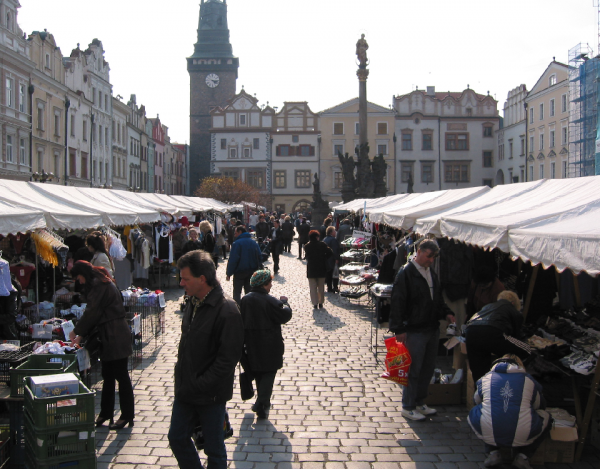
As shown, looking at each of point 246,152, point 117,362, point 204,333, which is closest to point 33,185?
point 117,362

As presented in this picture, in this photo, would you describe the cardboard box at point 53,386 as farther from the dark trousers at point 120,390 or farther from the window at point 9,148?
the window at point 9,148

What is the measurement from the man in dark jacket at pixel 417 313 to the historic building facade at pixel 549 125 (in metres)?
39.5

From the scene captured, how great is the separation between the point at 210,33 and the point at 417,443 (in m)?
80.2

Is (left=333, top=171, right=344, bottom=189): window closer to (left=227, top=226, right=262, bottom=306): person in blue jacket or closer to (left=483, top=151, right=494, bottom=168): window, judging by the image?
(left=483, top=151, right=494, bottom=168): window

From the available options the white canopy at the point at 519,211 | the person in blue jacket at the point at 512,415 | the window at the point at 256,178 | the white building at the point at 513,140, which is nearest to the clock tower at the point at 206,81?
the window at the point at 256,178

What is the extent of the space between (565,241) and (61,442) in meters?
3.92

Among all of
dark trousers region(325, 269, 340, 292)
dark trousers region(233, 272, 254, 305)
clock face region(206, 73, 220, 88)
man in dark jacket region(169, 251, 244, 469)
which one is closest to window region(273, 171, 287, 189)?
clock face region(206, 73, 220, 88)

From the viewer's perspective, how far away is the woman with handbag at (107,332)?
545 centimetres

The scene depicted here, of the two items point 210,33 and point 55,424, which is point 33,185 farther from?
point 210,33

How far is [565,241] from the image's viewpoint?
4387 millimetres

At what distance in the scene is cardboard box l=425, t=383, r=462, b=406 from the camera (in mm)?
6336

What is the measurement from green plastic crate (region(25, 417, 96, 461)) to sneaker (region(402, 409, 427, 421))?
3037 millimetres

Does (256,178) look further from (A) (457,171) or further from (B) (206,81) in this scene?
(A) (457,171)

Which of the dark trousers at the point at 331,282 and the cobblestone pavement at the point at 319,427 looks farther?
the dark trousers at the point at 331,282
